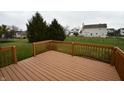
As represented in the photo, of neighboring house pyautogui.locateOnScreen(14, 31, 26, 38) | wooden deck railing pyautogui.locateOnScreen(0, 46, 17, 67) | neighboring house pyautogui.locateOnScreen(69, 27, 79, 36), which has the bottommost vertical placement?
wooden deck railing pyautogui.locateOnScreen(0, 46, 17, 67)

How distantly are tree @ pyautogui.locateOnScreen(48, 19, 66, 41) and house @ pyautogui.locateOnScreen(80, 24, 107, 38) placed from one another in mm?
1045

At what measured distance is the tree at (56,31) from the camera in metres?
6.84

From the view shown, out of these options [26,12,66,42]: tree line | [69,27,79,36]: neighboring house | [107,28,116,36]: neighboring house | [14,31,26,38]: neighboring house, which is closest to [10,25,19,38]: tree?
[14,31,26,38]: neighboring house

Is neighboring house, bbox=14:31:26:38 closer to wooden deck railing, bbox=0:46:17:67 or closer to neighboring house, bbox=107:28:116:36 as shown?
wooden deck railing, bbox=0:46:17:67

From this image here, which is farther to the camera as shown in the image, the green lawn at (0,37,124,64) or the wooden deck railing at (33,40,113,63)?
the green lawn at (0,37,124,64)

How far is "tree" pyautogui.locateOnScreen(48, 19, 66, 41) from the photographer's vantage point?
6840mm

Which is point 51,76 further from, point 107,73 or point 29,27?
point 29,27

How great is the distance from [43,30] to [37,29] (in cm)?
32

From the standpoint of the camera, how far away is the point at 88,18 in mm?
5656

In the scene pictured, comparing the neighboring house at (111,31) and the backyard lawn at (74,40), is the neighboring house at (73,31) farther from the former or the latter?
the neighboring house at (111,31)

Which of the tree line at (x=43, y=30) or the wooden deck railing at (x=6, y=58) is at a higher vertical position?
the tree line at (x=43, y=30)

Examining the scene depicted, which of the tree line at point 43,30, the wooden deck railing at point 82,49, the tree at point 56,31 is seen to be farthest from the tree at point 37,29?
the wooden deck railing at point 82,49

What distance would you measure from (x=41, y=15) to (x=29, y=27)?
1.03 metres

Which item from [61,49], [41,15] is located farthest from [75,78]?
[41,15]
